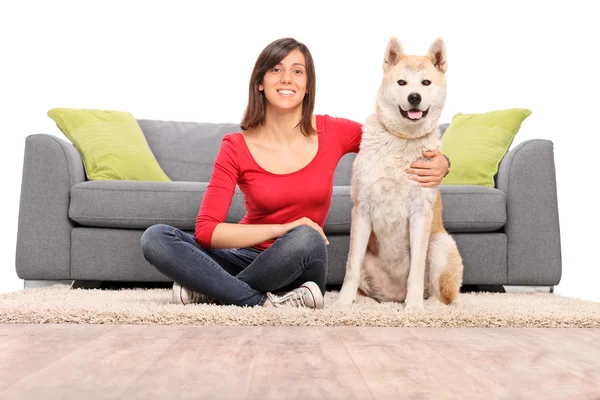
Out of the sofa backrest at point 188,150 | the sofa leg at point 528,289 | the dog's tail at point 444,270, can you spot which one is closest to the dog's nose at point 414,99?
the dog's tail at point 444,270

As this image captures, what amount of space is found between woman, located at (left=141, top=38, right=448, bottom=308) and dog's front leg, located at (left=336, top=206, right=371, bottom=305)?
0.10m

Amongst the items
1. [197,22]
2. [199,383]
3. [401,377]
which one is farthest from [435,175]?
[197,22]

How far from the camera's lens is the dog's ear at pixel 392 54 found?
2.32m

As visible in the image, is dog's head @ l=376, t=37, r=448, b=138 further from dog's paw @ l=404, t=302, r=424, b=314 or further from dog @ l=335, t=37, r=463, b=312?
dog's paw @ l=404, t=302, r=424, b=314

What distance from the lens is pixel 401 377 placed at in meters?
1.25

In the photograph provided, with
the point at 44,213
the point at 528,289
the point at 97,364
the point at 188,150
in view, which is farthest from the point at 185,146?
the point at 97,364

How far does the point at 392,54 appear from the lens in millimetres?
2352

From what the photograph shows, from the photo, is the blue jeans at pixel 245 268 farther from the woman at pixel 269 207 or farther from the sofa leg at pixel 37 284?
the sofa leg at pixel 37 284

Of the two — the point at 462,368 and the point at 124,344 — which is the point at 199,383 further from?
the point at 462,368

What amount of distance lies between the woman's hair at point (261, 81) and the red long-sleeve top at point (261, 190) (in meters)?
0.09

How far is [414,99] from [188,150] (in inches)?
71.7

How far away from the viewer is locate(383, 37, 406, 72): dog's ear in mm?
2324

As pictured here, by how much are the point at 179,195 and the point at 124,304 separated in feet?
2.85

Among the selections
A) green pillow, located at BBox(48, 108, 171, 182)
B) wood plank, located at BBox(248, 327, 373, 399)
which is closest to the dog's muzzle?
wood plank, located at BBox(248, 327, 373, 399)
